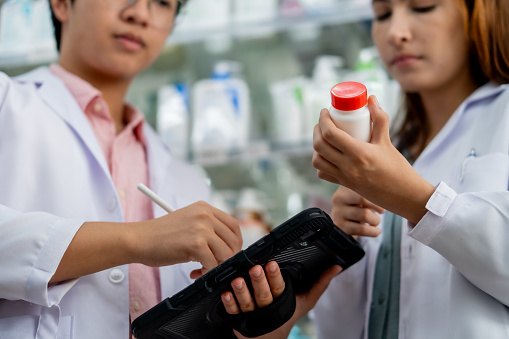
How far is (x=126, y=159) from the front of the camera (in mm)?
1402

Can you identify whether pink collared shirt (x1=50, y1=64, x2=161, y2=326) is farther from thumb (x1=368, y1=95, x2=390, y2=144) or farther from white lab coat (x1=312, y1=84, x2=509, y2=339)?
thumb (x1=368, y1=95, x2=390, y2=144)

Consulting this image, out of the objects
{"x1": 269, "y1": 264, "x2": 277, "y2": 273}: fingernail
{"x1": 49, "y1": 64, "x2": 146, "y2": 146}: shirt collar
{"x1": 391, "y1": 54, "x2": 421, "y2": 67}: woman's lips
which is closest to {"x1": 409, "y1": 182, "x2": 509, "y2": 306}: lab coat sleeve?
{"x1": 269, "y1": 264, "x2": 277, "y2": 273}: fingernail

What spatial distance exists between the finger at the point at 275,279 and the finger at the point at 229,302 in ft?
0.22

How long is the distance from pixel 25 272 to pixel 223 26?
131 cm

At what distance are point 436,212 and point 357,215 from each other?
0.93 feet

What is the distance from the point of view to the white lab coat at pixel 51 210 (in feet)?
3.17

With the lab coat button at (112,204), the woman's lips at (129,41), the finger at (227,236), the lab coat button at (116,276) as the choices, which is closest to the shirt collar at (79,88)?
the woman's lips at (129,41)

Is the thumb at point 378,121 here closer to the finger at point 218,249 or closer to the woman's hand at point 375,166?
the woman's hand at point 375,166

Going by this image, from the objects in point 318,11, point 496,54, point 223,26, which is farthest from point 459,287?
point 223,26

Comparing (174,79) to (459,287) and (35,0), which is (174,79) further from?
(459,287)

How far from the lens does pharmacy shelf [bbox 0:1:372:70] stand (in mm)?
1898

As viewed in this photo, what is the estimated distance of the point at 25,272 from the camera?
96 centimetres

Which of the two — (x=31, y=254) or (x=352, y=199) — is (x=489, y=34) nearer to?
(x=352, y=199)

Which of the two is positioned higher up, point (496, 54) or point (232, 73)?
point (496, 54)
